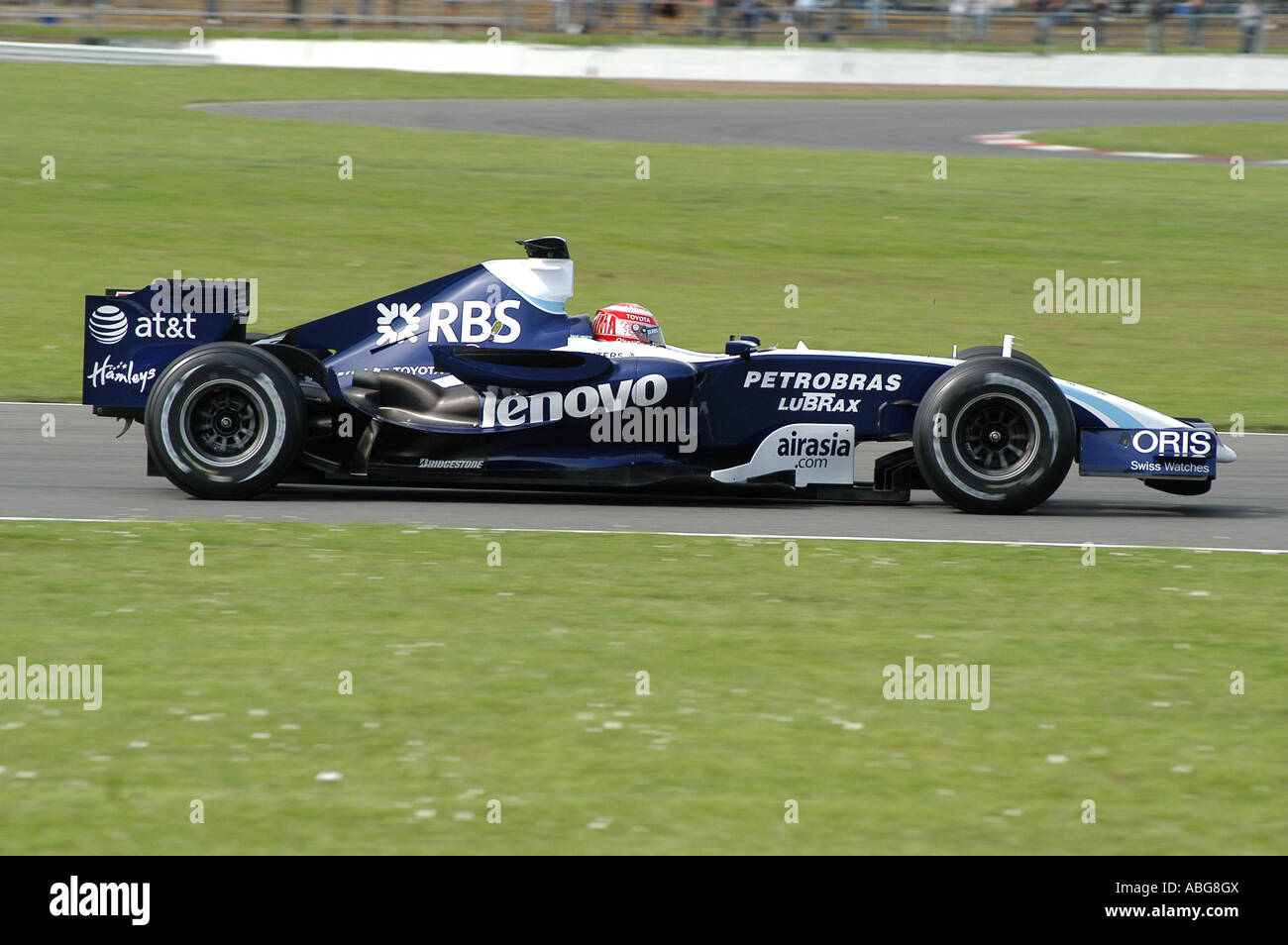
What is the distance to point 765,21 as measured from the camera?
41062mm

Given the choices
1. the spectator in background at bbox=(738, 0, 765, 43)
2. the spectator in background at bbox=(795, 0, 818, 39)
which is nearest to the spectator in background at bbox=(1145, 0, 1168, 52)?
the spectator in background at bbox=(795, 0, 818, 39)

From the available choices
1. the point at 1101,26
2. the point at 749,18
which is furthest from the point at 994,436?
the point at 1101,26

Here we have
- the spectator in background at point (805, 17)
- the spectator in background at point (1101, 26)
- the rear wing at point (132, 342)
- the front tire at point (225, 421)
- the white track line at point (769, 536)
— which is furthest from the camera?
the spectator in background at point (805, 17)

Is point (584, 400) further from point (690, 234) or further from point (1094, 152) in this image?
point (1094, 152)

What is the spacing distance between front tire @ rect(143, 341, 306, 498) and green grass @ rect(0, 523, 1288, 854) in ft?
2.38

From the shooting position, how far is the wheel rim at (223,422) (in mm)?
8859

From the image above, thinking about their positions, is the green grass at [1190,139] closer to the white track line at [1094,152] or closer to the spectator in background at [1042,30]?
the white track line at [1094,152]

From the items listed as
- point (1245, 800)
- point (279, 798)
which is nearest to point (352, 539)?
point (279, 798)

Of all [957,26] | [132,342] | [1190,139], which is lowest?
[132,342]

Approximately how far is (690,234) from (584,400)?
456 inches

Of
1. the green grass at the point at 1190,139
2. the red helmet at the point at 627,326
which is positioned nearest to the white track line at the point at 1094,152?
the green grass at the point at 1190,139

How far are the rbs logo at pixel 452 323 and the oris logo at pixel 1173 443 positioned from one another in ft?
10.9

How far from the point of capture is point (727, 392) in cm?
890

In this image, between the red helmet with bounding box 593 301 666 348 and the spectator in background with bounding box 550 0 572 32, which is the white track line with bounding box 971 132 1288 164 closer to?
the spectator in background with bounding box 550 0 572 32
